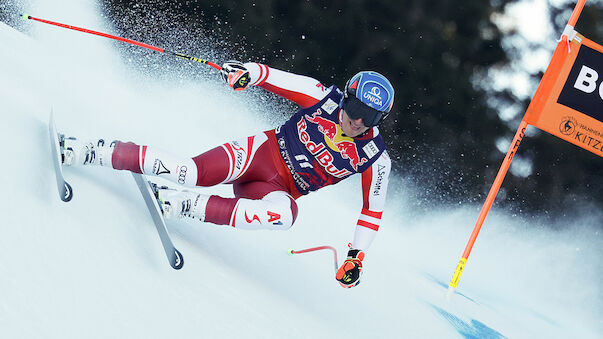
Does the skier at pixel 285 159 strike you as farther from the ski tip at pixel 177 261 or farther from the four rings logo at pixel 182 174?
the ski tip at pixel 177 261

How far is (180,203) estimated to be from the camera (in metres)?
2.14

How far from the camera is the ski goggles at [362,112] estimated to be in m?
2.41

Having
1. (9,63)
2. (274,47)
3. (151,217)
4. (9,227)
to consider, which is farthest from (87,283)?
(274,47)

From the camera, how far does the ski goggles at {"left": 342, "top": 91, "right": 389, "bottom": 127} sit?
241 centimetres

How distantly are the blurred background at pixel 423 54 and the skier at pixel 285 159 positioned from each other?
5.19 meters

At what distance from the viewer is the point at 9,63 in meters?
3.29

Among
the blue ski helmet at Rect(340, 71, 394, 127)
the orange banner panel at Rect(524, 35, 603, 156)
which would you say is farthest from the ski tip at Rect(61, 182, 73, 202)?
the orange banner panel at Rect(524, 35, 603, 156)

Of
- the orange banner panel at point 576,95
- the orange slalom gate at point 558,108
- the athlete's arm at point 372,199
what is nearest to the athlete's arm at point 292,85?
the athlete's arm at point 372,199

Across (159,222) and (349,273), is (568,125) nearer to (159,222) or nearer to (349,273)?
(349,273)

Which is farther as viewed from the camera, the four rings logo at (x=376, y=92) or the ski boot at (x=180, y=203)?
the four rings logo at (x=376, y=92)

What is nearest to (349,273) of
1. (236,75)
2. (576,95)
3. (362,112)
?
(362,112)

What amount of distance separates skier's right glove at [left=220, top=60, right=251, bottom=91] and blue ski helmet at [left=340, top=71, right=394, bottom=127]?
1.42 ft

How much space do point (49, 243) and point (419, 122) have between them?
674 cm

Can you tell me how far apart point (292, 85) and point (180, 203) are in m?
0.76
